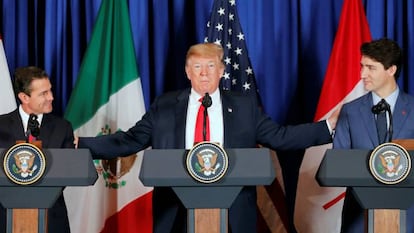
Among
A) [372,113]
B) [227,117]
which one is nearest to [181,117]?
[227,117]

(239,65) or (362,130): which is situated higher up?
(239,65)

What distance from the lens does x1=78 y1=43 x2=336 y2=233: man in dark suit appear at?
3117 mm

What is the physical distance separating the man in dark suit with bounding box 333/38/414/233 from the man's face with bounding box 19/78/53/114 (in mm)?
1275

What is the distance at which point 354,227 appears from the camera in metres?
2.97

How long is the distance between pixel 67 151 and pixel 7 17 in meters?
2.19

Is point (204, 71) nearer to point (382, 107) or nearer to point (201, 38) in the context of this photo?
point (382, 107)

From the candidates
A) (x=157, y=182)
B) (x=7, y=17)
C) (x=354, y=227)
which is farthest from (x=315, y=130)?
(x=7, y=17)

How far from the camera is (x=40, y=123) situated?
10.5 feet

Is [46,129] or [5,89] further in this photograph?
[5,89]

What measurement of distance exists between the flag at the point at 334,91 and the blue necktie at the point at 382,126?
3.63 feet

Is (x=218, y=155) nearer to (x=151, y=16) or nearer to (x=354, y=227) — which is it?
(x=354, y=227)

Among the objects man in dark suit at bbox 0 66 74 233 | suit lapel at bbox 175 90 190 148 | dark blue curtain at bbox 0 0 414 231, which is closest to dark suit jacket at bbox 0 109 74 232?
man in dark suit at bbox 0 66 74 233

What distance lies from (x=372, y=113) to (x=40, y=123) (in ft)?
4.65

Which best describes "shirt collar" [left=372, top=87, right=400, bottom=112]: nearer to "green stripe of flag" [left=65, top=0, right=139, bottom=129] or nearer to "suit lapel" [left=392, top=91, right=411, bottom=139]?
"suit lapel" [left=392, top=91, right=411, bottom=139]
